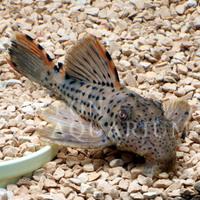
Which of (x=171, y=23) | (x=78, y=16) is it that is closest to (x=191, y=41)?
(x=171, y=23)

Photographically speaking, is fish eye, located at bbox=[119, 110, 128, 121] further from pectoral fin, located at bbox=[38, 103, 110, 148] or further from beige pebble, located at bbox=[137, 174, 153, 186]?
beige pebble, located at bbox=[137, 174, 153, 186]

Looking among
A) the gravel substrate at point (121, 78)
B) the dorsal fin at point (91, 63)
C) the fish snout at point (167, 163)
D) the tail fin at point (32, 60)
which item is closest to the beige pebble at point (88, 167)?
the gravel substrate at point (121, 78)

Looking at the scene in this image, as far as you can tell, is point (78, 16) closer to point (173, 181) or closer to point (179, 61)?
point (179, 61)

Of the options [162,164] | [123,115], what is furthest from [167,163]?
[123,115]

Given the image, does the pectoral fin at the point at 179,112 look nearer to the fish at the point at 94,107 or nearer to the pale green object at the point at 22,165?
the fish at the point at 94,107

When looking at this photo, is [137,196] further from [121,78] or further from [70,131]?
[121,78]
